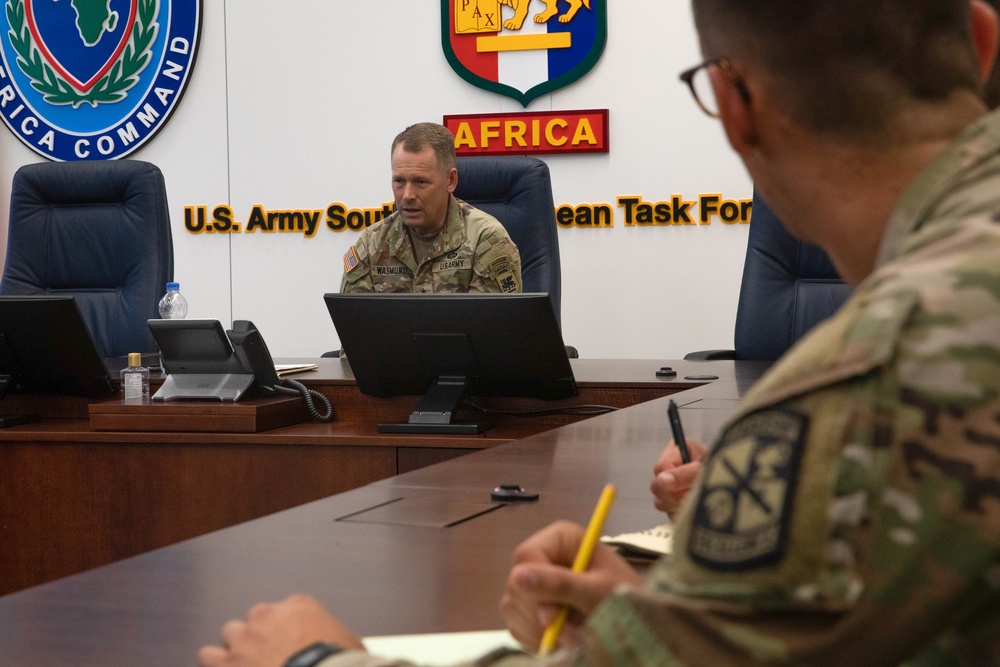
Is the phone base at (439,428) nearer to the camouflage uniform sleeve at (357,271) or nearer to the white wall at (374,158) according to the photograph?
the camouflage uniform sleeve at (357,271)

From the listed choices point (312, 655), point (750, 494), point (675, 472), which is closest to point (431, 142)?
point (675, 472)

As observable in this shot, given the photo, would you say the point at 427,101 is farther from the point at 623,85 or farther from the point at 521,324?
the point at 521,324

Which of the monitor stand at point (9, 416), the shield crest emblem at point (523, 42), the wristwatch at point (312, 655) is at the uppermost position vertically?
the shield crest emblem at point (523, 42)

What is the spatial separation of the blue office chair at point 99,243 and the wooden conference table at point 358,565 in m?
2.49

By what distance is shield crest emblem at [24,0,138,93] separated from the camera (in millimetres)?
5082

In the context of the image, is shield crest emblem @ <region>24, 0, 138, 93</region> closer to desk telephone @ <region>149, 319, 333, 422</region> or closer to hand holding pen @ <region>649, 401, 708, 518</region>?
desk telephone @ <region>149, 319, 333, 422</region>

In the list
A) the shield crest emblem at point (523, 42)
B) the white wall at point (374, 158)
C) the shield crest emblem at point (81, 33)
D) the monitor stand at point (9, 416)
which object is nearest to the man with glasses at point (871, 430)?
the monitor stand at point (9, 416)

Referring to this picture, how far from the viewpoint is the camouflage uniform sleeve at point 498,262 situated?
3.61 metres

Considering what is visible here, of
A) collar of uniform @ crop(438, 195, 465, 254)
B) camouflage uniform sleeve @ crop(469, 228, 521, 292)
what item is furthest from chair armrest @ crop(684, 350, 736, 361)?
collar of uniform @ crop(438, 195, 465, 254)

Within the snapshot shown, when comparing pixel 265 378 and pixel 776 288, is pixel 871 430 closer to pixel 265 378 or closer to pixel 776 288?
pixel 265 378

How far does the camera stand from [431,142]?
3.73 m

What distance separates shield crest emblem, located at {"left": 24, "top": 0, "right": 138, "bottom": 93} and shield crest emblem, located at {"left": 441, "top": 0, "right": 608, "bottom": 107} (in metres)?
1.59

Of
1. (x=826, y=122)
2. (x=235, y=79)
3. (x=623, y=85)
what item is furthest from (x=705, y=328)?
(x=826, y=122)

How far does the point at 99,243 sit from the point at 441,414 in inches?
82.1
